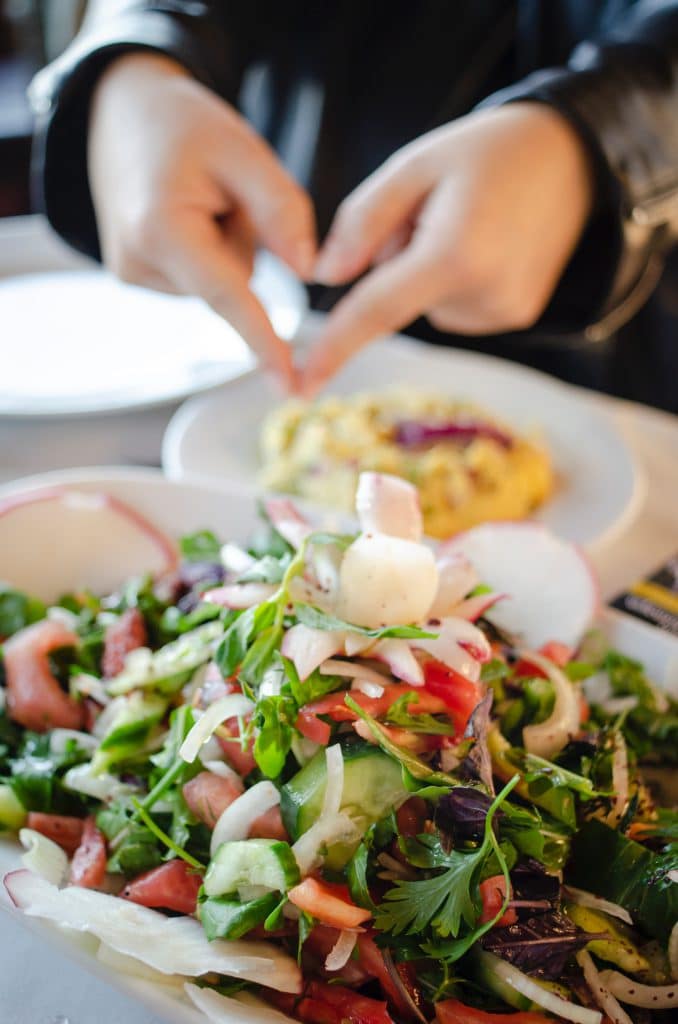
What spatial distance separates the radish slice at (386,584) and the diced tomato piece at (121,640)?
0.93 feet

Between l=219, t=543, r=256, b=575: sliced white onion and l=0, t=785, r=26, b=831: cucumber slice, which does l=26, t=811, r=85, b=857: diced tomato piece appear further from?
l=219, t=543, r=256, b=575: sliced white onion

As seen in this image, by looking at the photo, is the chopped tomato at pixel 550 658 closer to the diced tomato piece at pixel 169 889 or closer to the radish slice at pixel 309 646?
the radish slice at pixel 309 646

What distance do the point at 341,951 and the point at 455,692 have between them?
0.21m

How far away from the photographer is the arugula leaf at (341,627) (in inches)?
27.5

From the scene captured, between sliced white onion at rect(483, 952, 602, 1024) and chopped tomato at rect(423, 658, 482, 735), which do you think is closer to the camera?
sliced white onion at rect(483, 952, 602, 1024)

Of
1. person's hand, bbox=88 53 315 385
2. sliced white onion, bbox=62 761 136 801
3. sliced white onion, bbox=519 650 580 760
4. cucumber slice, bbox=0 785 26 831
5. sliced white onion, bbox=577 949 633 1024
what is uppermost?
person's hand, bbox=88 53 315 385

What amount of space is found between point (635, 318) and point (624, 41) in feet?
2.68

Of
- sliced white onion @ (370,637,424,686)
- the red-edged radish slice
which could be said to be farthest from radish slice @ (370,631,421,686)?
the red-edged radish slice

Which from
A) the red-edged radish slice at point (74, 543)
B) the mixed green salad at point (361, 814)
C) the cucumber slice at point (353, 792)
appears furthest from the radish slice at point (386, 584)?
the red-edged radish slice at point (74, 543)

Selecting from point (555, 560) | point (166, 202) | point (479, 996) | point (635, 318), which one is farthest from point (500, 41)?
point (479, 996)

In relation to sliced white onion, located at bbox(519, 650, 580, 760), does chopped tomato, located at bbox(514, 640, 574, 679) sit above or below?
below

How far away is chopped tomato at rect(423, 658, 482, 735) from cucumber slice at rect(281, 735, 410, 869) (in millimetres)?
78

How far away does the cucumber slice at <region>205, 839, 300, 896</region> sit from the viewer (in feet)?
2.12

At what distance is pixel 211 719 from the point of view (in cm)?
71
